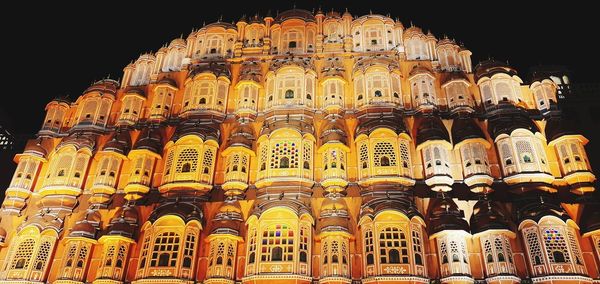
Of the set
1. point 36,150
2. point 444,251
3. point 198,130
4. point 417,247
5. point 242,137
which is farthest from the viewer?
point 36,150

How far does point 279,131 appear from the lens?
87.9ft

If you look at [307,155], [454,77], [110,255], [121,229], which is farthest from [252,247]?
[454,77]

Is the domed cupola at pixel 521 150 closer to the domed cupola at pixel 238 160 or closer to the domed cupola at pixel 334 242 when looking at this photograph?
the domed cupola at pixel 334 242

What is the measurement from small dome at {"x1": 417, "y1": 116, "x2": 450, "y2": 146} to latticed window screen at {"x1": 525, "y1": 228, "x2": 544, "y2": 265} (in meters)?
6.28

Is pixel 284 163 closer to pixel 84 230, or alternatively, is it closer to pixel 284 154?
pixel 284 154

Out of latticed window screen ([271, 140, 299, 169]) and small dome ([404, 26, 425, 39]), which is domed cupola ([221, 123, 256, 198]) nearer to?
latticed window screen ([271, 140, 299, 169])

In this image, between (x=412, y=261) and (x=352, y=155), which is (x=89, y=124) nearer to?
(x=352, y=155)

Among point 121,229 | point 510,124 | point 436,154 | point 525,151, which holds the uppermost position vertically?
point 510,124

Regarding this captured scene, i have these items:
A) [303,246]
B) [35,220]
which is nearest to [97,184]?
[35,220]

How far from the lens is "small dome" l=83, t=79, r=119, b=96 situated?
31.9 meters

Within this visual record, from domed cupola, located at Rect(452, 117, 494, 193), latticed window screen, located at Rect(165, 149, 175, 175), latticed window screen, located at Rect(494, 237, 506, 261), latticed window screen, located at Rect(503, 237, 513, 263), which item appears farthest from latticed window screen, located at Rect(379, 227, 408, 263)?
latticed window screen, located at Rect(165, 149, 175, 175)

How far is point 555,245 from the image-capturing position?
22.5 meters

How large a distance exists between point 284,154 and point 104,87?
46.3ft

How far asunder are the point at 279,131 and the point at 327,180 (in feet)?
13.0
